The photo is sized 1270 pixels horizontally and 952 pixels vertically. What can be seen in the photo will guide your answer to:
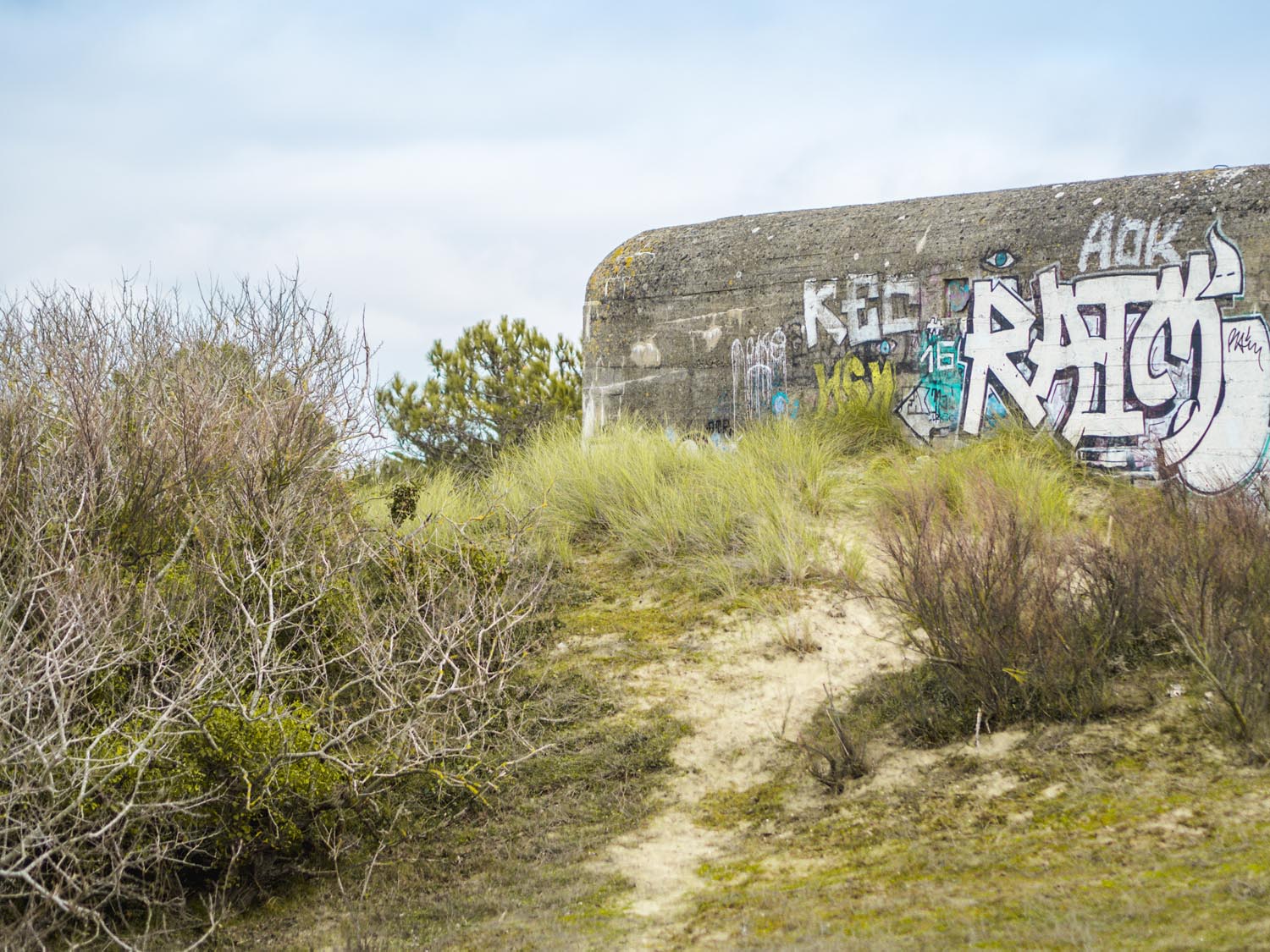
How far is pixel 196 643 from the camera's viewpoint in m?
5.30

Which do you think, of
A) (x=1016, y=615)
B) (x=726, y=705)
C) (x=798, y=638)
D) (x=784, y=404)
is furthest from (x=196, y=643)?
(x=784, y=404)

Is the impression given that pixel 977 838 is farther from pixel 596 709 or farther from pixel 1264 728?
pixel 596 709

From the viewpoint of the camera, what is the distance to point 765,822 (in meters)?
5.05

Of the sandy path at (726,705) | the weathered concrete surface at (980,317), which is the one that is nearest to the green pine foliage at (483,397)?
the weathered concrete surface at (980,317)

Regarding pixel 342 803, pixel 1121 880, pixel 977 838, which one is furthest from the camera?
pixel 342 803

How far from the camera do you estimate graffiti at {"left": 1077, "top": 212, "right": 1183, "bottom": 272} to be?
858 centimetres

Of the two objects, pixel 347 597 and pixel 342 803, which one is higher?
pixel 347 597

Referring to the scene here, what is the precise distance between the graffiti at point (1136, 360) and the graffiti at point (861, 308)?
21.3 inches

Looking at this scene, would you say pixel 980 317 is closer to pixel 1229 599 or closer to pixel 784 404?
pixel 784 404

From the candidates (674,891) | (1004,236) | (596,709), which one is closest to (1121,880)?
(674,891)

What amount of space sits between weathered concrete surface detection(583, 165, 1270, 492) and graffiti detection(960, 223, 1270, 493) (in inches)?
0.5

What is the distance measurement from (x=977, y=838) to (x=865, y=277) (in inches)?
242

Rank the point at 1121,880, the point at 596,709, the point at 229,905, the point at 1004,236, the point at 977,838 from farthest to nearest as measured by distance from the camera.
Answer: the point at 1004,236, the point at 596,709, the point at 229,905, the point at 977,838, the point at 1121,880

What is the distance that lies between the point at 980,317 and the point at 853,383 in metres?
1.17
